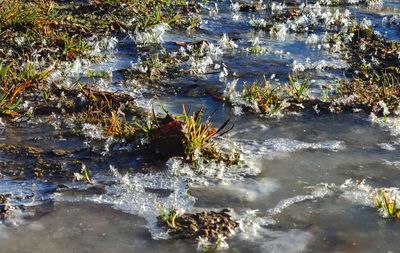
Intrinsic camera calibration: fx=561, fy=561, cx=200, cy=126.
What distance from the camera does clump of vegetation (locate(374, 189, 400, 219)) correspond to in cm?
467

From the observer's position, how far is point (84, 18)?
10594 millimetres

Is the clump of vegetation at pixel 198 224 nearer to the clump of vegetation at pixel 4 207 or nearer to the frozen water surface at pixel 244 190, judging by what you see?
the frozen water surface at pixel 244 190

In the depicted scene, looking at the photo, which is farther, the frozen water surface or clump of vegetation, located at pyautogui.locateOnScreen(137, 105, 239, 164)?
clump of vegetation, located at pyautogui.locateOnScreen(137, 105, 239, 164)

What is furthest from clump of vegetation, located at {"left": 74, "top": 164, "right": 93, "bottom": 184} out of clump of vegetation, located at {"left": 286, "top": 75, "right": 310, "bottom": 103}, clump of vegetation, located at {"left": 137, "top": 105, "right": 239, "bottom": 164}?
clump of vegetation, located at {"left": 286, "top": 75, "right": 310, "bottom": 103}

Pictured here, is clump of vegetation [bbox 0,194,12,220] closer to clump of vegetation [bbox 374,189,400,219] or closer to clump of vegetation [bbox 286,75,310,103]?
clump of vegetation [bbox 374,189,400,219]

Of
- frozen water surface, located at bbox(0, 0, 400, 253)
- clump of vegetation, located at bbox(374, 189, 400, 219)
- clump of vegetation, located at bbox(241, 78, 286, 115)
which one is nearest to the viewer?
frozen water surface, located at bbox(0, 0, 400, 253)

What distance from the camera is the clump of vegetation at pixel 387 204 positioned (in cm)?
467

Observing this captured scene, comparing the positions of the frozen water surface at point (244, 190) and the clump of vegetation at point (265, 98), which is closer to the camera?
the frozen water surface at point (244, 190)

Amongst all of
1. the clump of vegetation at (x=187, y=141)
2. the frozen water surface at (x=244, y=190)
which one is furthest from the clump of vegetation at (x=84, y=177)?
the clump of vegetation at (x=187, y=141)

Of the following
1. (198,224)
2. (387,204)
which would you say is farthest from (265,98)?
(198,224)

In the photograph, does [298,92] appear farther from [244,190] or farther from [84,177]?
[84,177]

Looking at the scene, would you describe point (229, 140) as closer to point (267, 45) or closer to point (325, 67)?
point (325, 67)

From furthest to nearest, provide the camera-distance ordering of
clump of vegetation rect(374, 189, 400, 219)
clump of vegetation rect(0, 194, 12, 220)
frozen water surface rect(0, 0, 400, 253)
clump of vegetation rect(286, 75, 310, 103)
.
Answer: clump of vegetation rect(286, 75, 310, 103) < clump of vegetation rect(374, 189, 400, 219) < clump of vegetation rect(0, 194, 12, 220) < frozen water surface rect(0, 0, 400, 253)

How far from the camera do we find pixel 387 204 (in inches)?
184
